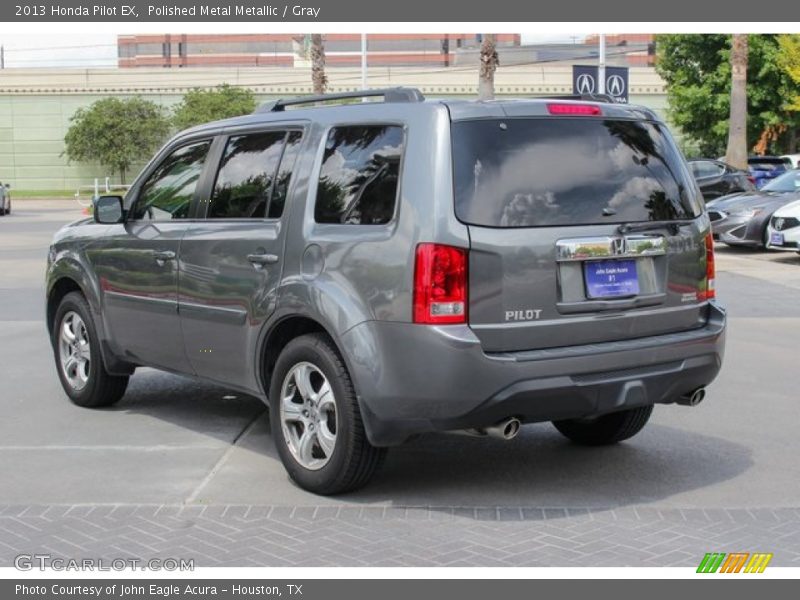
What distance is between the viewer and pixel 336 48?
121 m

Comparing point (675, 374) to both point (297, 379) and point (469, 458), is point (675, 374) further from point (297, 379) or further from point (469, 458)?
point (297, 379)

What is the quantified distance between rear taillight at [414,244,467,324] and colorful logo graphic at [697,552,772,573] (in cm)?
152

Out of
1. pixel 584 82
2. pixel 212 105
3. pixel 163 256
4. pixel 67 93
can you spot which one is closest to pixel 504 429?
pixel 163 256

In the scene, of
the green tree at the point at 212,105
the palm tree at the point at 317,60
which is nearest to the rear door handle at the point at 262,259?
the palm tree at the point at 317,60

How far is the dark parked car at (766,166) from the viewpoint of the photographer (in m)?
35.7

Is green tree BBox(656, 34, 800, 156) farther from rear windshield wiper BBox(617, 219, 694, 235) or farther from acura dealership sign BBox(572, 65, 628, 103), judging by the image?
rear windshield wiper BBox(617, 219, 694, 235)

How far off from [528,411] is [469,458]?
1397 mm

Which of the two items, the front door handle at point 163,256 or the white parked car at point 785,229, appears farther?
the white parked car at point 785,229

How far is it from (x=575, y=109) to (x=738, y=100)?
27.9m

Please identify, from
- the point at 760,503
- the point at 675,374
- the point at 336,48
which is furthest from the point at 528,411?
the point at 336,48

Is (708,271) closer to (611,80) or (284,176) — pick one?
(284,176)

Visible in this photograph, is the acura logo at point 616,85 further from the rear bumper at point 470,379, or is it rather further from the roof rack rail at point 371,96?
the rear bumper at point 470,379

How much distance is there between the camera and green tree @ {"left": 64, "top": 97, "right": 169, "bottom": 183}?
62000 mm

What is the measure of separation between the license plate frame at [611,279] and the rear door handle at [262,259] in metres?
1.65
